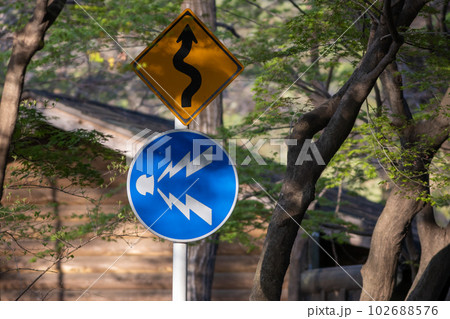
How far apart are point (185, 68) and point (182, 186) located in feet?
2.88

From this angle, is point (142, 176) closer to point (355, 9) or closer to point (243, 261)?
point (355, 9)

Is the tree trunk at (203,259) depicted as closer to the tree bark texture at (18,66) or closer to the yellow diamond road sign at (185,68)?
the tree bark texture at (18,66)

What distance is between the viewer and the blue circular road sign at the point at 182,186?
3836 mm

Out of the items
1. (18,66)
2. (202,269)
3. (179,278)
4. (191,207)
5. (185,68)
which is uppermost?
(185,68)

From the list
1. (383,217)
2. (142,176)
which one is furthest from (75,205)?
(142,176)

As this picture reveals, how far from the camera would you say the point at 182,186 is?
3.87m

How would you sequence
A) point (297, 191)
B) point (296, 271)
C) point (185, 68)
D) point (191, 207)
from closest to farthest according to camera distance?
point (191, 207) < point (185, 68) < point (297, 191) < point (296, 271)

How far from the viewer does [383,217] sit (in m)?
8.89

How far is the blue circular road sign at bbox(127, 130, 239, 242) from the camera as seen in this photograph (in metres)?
3.84

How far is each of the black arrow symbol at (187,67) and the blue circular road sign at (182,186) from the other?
0.46m

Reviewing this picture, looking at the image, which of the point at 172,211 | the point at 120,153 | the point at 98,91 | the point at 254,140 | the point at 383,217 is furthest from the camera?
the point at 98,91

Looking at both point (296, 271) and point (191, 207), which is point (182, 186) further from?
point (296, 271)

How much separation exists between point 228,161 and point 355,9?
472 cm
